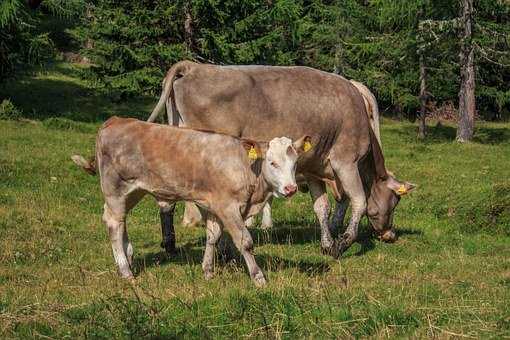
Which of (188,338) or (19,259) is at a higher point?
(188,338)

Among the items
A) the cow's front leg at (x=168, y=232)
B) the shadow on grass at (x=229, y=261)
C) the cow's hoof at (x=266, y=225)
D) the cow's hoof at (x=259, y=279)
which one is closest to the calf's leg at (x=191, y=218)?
the cow's hoof at (x=266, y=225)

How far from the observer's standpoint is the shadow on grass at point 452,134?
3503cm

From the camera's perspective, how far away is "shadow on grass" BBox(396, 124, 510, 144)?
35.0 metres

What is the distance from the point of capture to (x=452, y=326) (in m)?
7.16

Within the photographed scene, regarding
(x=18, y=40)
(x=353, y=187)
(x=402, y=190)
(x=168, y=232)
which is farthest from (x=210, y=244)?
(x=18, y=40)

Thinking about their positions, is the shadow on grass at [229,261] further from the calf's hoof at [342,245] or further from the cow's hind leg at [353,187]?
the cow's hind leg at [353,187]

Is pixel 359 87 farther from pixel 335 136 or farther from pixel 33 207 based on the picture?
pixel 33 207

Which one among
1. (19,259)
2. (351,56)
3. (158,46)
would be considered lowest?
(351,56)

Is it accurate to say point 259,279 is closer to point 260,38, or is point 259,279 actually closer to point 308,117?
point 308,117

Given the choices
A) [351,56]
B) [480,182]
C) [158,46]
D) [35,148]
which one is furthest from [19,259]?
[351,56]

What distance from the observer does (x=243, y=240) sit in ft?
31.6

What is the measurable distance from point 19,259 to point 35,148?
11.5 metres

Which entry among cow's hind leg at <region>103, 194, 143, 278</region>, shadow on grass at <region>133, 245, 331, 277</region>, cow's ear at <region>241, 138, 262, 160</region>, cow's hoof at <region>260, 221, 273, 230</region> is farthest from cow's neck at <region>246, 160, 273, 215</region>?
cow's hoof at <region>260, 221, 273, 230</region>

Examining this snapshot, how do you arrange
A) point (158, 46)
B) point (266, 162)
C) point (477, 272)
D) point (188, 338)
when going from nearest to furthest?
point (188, 338) < point (266, 162) < point (477, 272) < point (158, 46)
